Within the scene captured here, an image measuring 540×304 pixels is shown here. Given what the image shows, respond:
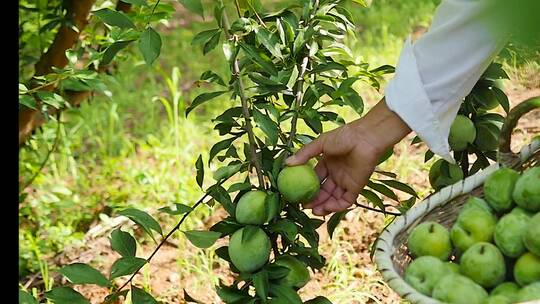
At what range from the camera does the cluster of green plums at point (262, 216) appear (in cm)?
148

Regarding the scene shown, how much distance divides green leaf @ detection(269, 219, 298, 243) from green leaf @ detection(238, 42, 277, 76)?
276mm

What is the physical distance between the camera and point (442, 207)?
58.8 inches

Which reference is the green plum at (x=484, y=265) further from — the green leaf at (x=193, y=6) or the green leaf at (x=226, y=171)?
the green leaf at (x=193, y=6)

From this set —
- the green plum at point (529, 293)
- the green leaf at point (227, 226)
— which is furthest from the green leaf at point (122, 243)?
the green plum at point (529, 293)

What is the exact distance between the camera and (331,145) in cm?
155

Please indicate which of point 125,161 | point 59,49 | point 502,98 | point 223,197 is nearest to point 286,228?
point 223,197

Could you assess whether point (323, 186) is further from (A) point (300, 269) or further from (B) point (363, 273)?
(B) point (363, 273)

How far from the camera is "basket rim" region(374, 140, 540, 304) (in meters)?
1.23

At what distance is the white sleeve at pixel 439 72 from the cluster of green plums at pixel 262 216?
0.68 feet

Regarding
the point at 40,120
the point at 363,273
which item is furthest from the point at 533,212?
the point at 40,120

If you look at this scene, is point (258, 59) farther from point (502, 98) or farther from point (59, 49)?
point (59, 49)

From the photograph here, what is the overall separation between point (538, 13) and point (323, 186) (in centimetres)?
115

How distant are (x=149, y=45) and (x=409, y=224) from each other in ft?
1.78

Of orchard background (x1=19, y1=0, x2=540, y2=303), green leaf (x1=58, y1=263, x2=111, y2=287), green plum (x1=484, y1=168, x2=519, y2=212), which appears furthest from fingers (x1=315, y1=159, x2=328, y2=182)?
green leaf (x1=58, y1=263, x2=111, y2=287)
